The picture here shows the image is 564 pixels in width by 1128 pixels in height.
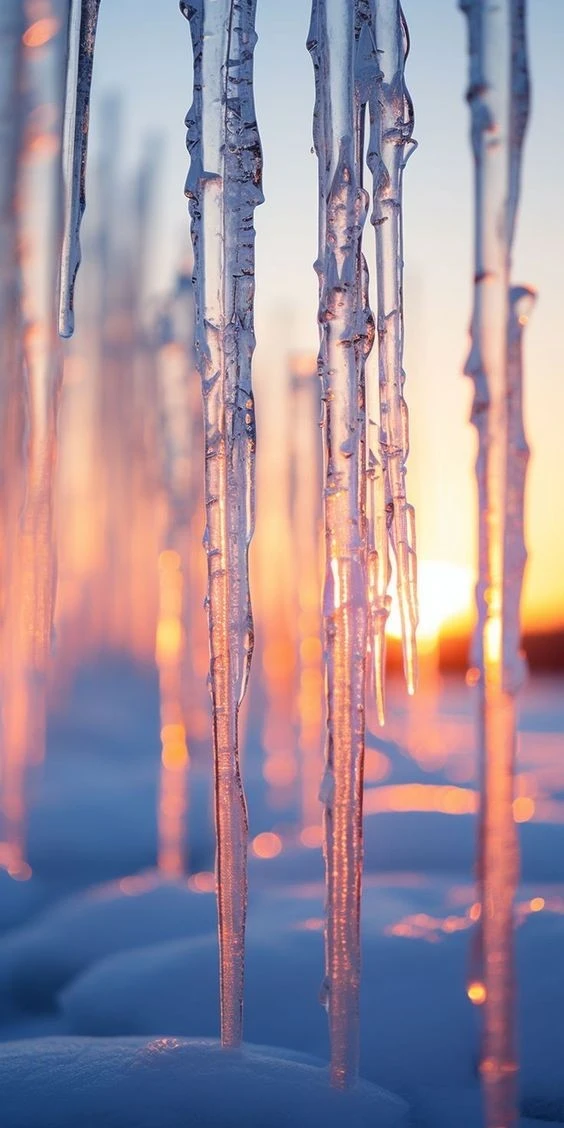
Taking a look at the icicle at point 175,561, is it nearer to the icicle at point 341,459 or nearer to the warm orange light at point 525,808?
the warm orange light at point 525,808

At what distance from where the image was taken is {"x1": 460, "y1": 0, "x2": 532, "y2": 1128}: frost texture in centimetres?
163

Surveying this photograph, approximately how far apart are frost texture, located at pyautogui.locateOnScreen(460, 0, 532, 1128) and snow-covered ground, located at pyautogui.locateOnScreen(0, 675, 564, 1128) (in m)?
0.27

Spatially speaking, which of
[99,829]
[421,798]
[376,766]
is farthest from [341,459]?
[376,766]

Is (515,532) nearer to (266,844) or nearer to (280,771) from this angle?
(266,844)

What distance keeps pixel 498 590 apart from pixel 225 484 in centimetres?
53

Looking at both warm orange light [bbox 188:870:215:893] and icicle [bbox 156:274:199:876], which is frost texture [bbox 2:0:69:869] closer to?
warm orange light [bbox 188:870:215:893]

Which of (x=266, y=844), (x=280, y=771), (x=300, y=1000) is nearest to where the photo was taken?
(x=300, y=1000)

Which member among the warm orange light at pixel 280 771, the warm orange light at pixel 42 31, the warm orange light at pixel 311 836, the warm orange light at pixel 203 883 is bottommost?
the warm orange light at pixel 311 836

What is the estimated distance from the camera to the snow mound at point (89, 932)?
2.92 meters

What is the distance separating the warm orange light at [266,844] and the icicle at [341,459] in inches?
109

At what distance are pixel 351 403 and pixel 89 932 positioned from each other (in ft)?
7.38

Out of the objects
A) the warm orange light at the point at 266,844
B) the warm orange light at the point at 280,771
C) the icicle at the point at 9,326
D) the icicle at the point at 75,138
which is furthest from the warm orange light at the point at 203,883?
the icicle at the point at 75,138

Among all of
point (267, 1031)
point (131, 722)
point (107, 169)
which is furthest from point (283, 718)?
point (267, 1031)

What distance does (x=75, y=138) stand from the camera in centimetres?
187
